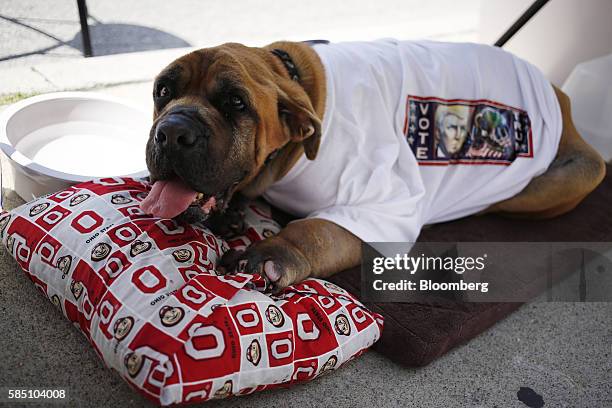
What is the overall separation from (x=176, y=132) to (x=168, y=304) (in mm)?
493

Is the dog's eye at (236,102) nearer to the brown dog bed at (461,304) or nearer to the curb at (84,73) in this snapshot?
the brown dog bed at (461,304)

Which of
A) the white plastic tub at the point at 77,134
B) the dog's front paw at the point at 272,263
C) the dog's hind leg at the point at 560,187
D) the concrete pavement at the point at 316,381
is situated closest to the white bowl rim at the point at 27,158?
the white plastic tub at the point at 77,134

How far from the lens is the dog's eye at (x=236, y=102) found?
2.08 meters

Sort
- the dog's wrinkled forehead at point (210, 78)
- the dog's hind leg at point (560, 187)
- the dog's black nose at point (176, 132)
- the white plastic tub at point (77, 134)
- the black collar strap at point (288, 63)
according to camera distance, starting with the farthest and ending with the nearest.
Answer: the dog's hind leg at point (560, 187) → the white plastic tub at point (77, 134) → the black collar strap at point (288, 63) → the dog's wrinkled forehead at point (210, 78) → the dog's black nose at point (176, 132)

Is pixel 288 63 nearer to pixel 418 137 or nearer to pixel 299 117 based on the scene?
pixel 299 117

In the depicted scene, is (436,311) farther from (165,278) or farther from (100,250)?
(100,250)

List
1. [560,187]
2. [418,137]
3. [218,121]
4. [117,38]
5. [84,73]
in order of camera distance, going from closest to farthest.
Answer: [218,121], [418,137], [560,187], [84,73], [117,38]

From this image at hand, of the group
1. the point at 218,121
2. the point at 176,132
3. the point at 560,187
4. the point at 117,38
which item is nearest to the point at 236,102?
the point at 218,121

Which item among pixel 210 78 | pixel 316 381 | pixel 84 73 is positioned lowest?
pixel 316 381

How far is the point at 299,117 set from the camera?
2.24m

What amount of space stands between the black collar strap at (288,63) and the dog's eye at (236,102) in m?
0.35

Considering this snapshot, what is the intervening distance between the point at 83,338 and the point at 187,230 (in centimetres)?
46

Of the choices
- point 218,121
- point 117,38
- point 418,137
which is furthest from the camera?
point 117,38

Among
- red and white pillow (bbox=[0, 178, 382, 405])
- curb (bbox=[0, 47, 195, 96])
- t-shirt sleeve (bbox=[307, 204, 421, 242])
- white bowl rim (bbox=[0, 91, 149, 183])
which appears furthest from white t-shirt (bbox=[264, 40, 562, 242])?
curb (bbox=[0, 47, 195, 96])
